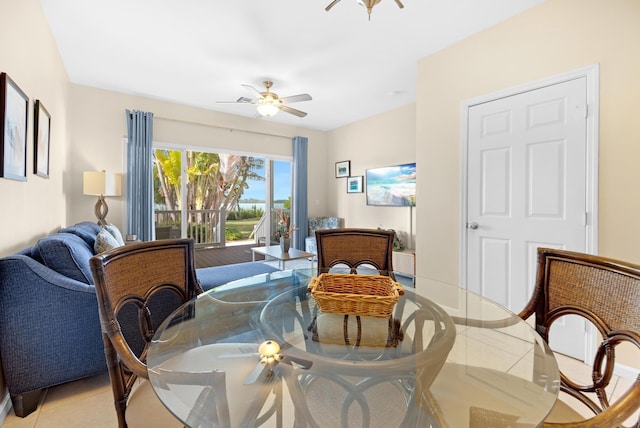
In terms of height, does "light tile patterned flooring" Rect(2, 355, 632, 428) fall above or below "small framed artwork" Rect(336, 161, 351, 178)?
below

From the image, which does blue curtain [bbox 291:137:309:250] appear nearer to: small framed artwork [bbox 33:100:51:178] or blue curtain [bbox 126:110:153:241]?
blue curtain [bbox 126:110:153:241]

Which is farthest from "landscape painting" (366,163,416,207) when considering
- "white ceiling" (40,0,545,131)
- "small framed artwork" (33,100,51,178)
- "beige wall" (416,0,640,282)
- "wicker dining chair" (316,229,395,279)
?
"small framed artwork" (33,100,51,178)

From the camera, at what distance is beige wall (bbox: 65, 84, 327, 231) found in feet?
12.7

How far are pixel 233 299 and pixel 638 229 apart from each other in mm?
2501

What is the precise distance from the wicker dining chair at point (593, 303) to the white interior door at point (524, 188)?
4.16 ft

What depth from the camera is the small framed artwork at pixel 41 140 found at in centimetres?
223

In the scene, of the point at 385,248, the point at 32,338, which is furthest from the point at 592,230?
the point at 32,338

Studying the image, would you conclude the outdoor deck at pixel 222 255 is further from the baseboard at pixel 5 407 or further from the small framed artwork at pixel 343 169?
the baseboard at pixel 5 407

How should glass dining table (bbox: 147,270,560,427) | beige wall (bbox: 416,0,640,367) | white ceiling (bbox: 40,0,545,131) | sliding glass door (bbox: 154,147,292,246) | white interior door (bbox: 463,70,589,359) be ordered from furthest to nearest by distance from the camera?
sliding glass door (bbox: 154,147,292,246) → white ceiling (bbox: 40,0,545,131) → white interior door (bbox: 463,70,589,359) → beige wall (bbox: 416,0,640,367) → glass dining table (bbox: 147,270,560,427)

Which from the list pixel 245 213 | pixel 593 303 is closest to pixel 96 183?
pixel 245 213

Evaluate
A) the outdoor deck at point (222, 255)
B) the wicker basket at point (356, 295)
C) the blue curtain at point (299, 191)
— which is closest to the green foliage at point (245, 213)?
the outdoor deck at point (222, 255)

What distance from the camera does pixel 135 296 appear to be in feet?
4.04

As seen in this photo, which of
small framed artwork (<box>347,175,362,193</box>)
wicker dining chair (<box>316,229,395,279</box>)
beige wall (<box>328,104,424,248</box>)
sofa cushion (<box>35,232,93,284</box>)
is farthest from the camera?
small framed artwork (<box>347,175,362,193</box>)

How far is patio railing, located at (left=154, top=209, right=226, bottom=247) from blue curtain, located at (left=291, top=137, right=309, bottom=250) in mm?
1470
